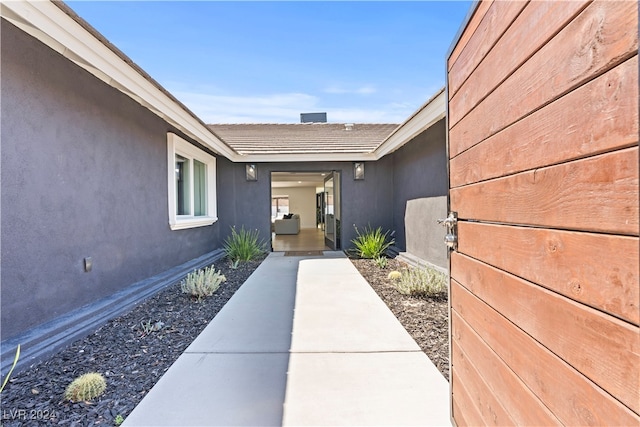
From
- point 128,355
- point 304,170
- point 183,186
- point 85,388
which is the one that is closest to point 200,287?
point 128,355

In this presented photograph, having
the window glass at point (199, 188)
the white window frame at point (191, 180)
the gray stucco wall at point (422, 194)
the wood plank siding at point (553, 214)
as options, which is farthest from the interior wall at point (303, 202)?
the wood plank siding at point (553, 214)

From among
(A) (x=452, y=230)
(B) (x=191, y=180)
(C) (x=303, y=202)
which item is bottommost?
(A) (x=452, y=230)

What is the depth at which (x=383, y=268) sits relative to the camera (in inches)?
262

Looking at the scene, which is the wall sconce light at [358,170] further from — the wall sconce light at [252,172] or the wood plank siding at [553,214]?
the wood plank siding at [553,214]

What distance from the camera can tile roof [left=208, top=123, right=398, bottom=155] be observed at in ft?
27.9

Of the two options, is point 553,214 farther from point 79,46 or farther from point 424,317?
point 79,46

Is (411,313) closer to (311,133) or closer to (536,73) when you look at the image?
(536,73)

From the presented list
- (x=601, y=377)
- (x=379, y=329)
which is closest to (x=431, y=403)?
(x=379, y=329)

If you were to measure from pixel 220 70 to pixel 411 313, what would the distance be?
6.58 m

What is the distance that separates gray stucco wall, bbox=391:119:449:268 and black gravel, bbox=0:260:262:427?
12.8 feet

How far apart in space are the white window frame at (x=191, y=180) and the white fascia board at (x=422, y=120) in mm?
4208

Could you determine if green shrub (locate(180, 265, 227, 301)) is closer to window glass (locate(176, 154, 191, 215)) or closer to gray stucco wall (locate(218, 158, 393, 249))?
window glass (locate(176, 154, 191, 215))

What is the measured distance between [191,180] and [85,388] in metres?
5.19

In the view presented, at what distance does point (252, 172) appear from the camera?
8.63 meters
